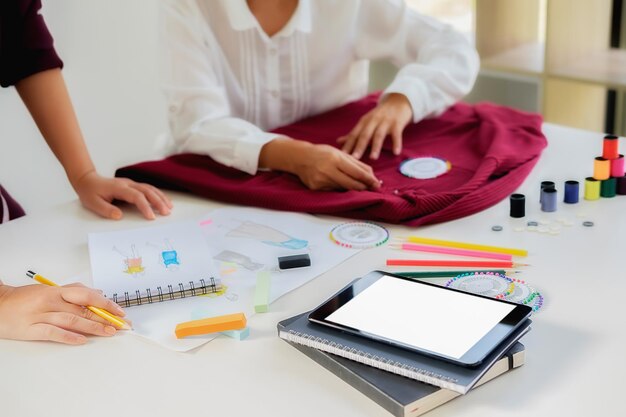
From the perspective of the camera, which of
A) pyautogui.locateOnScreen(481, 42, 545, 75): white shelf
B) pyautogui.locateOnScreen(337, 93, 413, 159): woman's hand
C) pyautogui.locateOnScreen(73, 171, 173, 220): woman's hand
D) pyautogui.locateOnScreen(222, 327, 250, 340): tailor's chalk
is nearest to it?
pyautogui.locateOnScreen(222, 327, 250, 340): tailor's chalk

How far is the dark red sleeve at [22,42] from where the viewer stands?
132 cm

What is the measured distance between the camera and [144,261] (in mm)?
1056

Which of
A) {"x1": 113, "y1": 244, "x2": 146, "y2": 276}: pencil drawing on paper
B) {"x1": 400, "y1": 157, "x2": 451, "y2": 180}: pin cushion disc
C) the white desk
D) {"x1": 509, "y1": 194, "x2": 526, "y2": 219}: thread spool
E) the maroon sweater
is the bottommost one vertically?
the white desk

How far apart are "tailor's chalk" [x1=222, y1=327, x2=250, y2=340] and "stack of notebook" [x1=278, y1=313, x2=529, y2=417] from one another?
61mm

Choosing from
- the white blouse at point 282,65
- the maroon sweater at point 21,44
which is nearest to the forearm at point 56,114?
the maroon sweater at point 21,44

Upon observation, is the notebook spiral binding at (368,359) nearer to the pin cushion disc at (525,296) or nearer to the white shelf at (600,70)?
the pin cushion disc at (525,296)

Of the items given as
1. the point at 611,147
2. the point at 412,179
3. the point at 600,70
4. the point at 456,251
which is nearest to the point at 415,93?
the point at 412,179

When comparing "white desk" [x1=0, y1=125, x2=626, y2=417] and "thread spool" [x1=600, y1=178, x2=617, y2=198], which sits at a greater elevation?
"thread spool" [x1=600, y1=178, x2=617, y2=198]

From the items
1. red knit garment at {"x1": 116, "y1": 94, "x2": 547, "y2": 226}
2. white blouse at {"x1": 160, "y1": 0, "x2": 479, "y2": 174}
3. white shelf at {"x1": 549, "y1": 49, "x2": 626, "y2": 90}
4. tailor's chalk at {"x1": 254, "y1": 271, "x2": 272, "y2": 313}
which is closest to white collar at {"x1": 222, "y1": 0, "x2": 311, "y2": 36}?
white blouse at {"x1": 160, "y1": 0, "x2": 479, "y2": 174}

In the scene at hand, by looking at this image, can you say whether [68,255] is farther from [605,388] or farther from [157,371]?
[605,388]

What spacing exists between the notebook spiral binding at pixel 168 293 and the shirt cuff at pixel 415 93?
0.60 m

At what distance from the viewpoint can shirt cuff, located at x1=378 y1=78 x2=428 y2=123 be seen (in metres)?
1.43

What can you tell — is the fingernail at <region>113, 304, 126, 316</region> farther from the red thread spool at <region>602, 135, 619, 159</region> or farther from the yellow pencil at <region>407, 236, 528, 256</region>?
the red thread spool at <region>602, 135, 619, 159</region>

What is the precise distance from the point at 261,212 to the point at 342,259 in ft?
0.70
